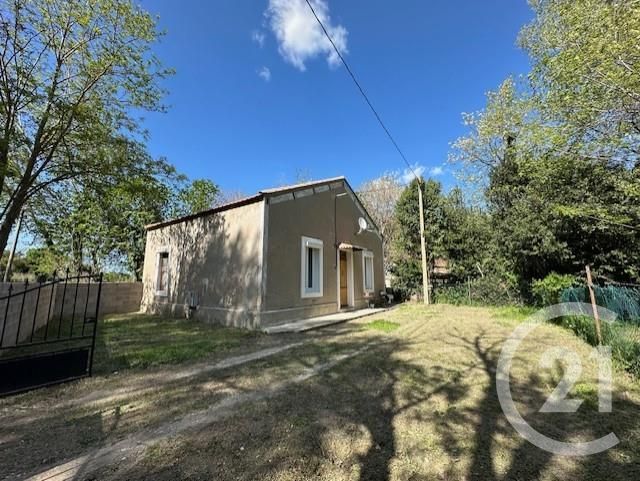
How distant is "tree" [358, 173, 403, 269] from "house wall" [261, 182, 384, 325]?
1063 cm

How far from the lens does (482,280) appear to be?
42.8ft

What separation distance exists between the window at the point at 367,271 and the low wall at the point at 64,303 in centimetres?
923

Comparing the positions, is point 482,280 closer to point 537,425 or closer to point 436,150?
point 436,150

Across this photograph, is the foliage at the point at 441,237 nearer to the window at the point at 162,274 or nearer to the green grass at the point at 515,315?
the green grass at the point at 515,315

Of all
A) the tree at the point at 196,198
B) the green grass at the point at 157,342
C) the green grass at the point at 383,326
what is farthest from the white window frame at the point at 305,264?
the tree at the point at 196,198

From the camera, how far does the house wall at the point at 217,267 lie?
7.95 meters

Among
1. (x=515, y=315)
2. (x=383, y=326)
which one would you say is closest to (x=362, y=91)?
(x=383, y=326)

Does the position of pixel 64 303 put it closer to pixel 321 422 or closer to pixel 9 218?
pixel 9 218

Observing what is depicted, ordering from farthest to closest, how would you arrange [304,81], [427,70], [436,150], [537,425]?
[436,150]
[304,81]
[427,70]
[537,425]

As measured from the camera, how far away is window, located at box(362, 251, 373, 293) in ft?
41.4

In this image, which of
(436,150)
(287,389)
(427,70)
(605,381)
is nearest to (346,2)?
(427,70)

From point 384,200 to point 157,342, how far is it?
19519 mm

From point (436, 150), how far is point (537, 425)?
50.0ft

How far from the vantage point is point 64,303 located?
31.3 ft
